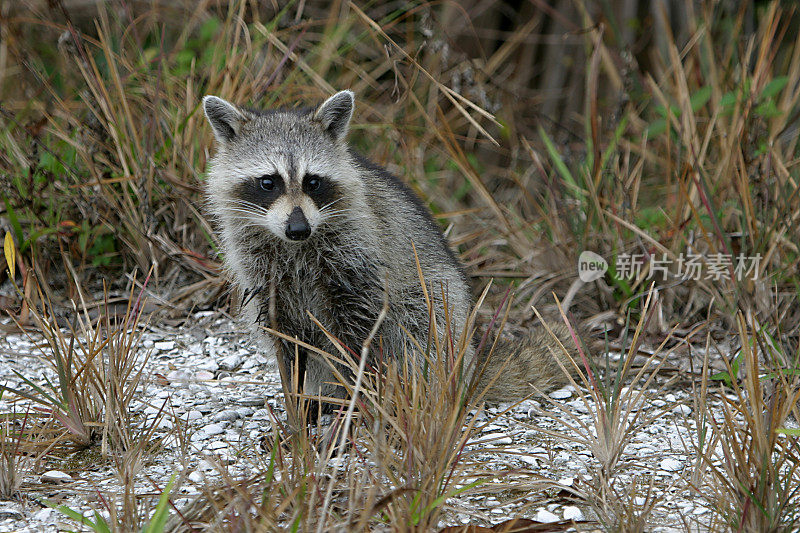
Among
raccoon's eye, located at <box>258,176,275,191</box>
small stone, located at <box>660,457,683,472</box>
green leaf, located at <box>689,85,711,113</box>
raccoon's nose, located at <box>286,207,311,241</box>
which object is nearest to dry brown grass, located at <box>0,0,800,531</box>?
green leaf, located at <box>689,85,711,113</box>

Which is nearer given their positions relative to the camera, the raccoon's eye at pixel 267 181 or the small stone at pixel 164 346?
the raccoon's eye at pixel 267 181

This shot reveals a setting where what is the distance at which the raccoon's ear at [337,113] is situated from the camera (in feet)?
12.9

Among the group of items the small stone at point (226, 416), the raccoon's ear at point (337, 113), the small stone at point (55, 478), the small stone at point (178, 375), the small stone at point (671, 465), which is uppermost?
the raccoon's ear at point (337, 113)

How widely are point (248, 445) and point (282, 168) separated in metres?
1.24

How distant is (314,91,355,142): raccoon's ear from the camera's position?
392cm

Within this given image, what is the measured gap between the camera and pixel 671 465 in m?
3.24

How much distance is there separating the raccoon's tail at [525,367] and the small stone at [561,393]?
0.03 m

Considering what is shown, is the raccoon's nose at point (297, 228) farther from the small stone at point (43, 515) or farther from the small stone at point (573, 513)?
the small stone at point (573, 513)

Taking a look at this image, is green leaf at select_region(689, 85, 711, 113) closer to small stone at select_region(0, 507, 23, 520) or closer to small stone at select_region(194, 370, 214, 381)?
small stone at select_region(194, 370, 214, 381)

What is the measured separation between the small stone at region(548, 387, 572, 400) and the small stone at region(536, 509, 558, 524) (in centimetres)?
138

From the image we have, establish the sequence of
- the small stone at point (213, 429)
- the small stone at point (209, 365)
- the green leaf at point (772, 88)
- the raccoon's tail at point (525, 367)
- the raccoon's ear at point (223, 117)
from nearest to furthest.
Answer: the small stone at point (213, 429), the raccoon's ear at point (223, 117), the raccoon's tail at point (525, 367), the small stone at point (209, 365), the green leaf at point (772, 88)

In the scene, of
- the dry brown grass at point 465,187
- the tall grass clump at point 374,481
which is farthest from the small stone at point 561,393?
the tall grass clump at point 374,481

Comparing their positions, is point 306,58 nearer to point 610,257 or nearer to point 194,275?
point 194,275

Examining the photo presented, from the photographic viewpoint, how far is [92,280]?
5.18 metres
